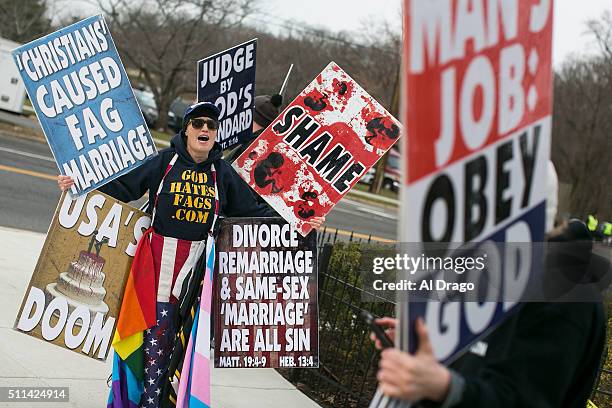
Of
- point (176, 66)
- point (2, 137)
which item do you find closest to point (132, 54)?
point (176, 66)

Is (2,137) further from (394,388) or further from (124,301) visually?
(394,388)

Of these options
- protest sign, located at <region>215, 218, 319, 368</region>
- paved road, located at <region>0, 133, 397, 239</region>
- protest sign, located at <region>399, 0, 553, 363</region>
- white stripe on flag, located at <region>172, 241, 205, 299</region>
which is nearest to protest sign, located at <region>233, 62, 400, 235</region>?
protest sign, located at <region>215, 218, 319, 368</region>

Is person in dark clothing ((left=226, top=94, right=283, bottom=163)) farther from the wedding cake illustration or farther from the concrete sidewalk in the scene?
the concrete sidewalk

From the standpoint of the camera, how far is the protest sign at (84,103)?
4.98 m

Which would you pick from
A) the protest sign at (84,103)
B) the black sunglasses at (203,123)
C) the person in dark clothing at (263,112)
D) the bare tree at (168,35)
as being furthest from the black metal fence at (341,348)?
the bare tree at (168,35)

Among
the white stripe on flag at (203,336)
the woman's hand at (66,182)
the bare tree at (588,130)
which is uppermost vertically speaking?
the bare tree at (588,130)

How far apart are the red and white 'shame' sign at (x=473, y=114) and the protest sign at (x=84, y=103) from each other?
10.6ft

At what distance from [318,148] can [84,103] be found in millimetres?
1324

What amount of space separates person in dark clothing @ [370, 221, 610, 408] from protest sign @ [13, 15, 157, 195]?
304 cm

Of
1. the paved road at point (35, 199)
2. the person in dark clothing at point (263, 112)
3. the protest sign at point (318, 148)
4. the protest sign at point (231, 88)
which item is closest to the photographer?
the protest sign at point (318, 148)

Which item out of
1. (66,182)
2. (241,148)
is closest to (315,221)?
(241,148)

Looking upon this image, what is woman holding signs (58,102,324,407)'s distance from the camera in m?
4.84

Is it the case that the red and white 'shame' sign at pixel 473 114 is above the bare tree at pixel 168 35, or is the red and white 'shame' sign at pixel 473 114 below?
below

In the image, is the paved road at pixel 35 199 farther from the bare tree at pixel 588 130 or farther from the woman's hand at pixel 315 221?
the bare tree at pixel 588 130
